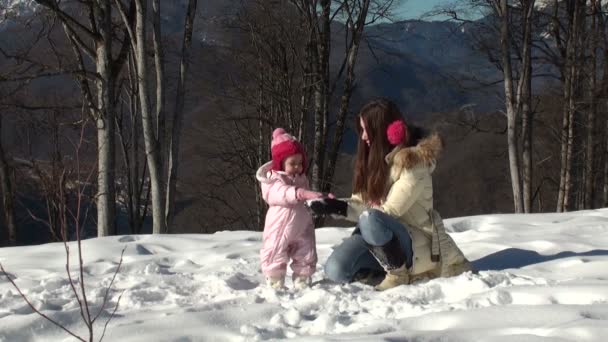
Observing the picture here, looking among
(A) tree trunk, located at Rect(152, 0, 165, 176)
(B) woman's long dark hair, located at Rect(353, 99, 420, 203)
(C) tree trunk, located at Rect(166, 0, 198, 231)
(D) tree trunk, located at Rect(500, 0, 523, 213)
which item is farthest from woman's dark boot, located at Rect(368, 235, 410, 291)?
(D) tree trunk, located at Rect(500, 0, 523, 213)

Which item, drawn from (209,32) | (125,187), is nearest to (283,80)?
(209,32)

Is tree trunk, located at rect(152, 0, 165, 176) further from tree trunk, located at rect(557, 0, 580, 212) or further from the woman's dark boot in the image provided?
tree trunk, located at rect(557, 0, 580, 212)

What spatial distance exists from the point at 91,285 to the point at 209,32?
45.1 feet

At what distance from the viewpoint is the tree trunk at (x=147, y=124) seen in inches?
295

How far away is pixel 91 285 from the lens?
13.4 ft

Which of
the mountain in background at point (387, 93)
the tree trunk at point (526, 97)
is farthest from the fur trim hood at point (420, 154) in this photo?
the tree trunk at point (526, 97)

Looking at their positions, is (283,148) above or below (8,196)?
above

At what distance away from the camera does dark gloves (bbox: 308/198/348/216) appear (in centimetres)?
365

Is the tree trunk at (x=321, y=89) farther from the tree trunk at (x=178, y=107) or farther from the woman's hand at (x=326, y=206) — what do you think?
the woman's hand at (x=326, y=206)

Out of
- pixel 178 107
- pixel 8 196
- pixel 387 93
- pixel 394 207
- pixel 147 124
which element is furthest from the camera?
pixel 387 93

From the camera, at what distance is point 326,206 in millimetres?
3660

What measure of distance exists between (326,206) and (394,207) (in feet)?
1.32

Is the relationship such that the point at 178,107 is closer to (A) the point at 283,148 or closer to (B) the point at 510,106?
(A) the point at 283,148

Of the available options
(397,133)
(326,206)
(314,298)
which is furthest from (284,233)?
(397,133)
